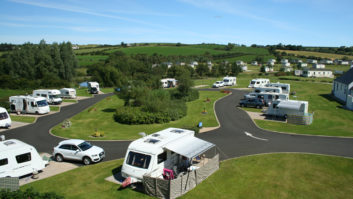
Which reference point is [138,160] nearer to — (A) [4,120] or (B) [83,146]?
(B) [83,146]

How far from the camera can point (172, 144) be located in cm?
1439

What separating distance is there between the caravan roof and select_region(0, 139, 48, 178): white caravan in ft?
20.9

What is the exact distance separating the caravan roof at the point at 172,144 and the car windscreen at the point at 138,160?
0.26m

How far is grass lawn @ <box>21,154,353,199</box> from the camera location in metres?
13.1

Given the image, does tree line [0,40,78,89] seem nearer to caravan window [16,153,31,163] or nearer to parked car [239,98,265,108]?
parked car [239,98,265,108]

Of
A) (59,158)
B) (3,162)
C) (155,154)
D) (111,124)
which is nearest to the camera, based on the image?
(155,154)

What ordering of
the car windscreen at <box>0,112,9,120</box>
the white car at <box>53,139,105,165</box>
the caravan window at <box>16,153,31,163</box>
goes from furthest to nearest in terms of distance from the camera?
the car windscreen at <box>0,112,9,120</box> → the white car at <box>53,139,105,165</box> → the caravan window at <box>16,153,31,163</box>

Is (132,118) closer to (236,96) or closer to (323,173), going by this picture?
(323,173)

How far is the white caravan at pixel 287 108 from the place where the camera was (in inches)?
1201

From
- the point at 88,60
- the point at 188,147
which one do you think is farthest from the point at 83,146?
the point at 88,60

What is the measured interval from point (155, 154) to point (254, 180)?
580 cm

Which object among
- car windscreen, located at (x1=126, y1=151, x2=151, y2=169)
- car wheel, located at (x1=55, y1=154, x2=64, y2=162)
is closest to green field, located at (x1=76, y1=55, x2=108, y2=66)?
car wheel, located at (x1=55, y1=154, x2=64, y2=162)

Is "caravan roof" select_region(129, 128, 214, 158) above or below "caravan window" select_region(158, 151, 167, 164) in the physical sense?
above

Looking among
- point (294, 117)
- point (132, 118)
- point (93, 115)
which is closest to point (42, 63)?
point (93, 115)
